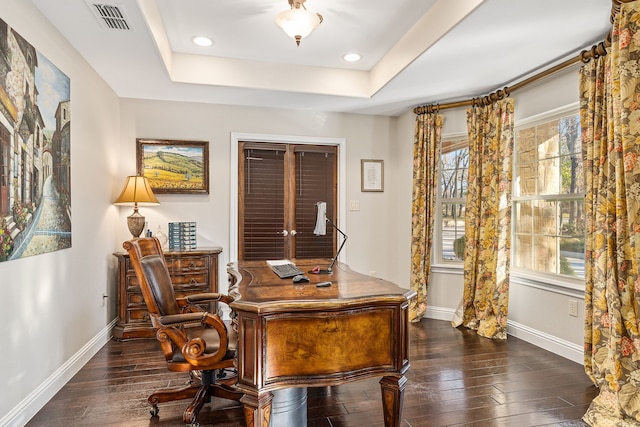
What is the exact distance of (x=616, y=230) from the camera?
226 cm

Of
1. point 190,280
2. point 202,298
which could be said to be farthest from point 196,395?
point 190,280

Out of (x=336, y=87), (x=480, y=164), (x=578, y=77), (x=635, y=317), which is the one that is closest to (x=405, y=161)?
(x=480, y=164)

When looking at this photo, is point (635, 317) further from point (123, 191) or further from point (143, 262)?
point (123, 191)

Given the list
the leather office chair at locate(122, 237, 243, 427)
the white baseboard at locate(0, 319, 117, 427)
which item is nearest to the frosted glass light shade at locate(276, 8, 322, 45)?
the leather office chair at locate(122, 237, 243, 427)

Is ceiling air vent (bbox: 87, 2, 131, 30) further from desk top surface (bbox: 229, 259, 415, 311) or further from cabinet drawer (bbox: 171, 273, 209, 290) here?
cabinet drawer (bbox: 171, 273, 209, 290)

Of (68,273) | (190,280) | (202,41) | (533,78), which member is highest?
(202,41)

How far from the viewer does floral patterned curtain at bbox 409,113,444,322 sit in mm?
4141

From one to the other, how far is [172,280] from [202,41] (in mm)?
2280

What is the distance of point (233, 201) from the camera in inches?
167

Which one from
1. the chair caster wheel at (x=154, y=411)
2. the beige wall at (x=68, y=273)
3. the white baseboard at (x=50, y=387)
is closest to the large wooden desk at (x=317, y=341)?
the chair caster wheel at (x=154, y=411)

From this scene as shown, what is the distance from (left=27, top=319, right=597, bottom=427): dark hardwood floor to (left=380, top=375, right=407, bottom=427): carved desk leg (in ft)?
1.25

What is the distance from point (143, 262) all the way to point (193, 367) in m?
0.66

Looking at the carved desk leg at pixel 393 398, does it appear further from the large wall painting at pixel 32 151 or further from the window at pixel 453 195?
the window at pixel 453 195

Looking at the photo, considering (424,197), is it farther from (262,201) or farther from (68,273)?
(68,273)
